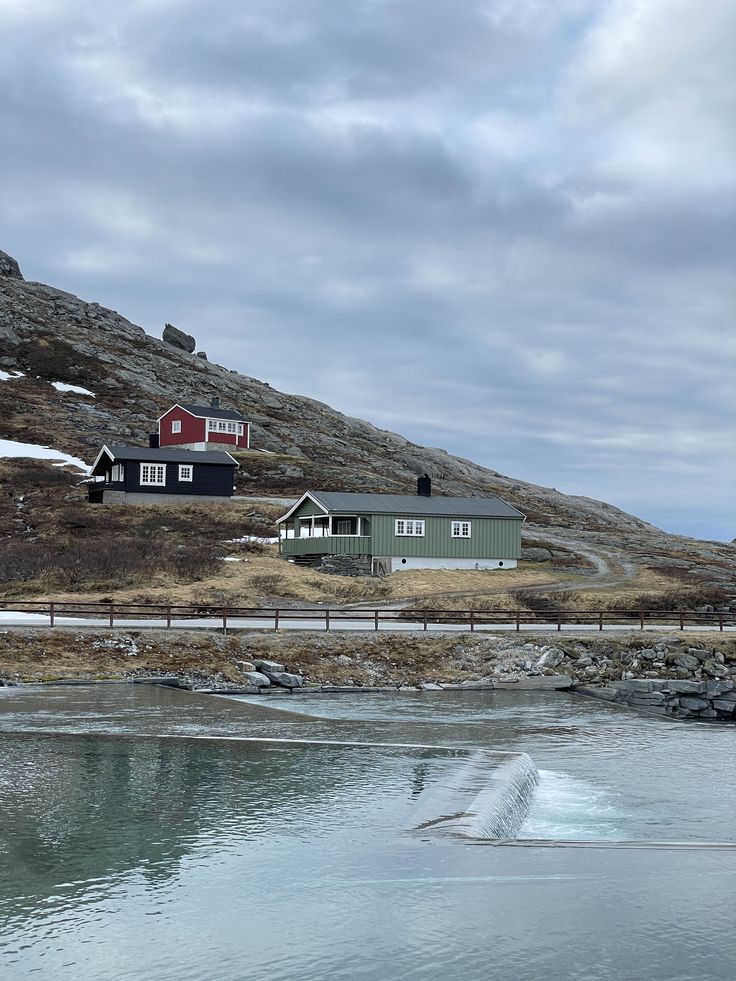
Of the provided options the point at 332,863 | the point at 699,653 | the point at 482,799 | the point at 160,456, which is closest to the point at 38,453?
the point at 160,456

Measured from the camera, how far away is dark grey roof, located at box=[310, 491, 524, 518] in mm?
60281

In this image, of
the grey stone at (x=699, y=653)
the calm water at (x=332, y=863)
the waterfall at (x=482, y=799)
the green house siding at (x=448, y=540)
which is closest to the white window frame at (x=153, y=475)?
the green house siding at (x=448, y=540)

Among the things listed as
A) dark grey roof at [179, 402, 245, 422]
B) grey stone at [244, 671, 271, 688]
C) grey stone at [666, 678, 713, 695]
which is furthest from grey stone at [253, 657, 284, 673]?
dark grey roof at [179, 402, 245, 422]

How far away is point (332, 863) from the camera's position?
13023 mm

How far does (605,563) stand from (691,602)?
17985 millimetres

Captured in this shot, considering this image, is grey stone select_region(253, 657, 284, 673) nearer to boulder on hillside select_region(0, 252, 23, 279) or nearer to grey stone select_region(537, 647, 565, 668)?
grey stone select_region(537, 647, 565, 668)

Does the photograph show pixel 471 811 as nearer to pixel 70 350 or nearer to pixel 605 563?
pixel 605 563

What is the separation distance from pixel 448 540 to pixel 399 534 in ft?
11.9

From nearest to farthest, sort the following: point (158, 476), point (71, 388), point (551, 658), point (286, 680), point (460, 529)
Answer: point (286, 680) → point (551, 658) → point (460, 529) → point (158, 476) → point (71, 388)

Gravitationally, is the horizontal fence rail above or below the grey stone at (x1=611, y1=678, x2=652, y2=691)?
above

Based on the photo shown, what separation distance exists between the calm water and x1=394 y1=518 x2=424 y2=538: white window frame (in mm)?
37497

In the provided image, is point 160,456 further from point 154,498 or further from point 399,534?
point 399,534

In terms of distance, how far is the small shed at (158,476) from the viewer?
3095 inches

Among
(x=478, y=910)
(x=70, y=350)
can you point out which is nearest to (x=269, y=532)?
(x=478, y=910)
